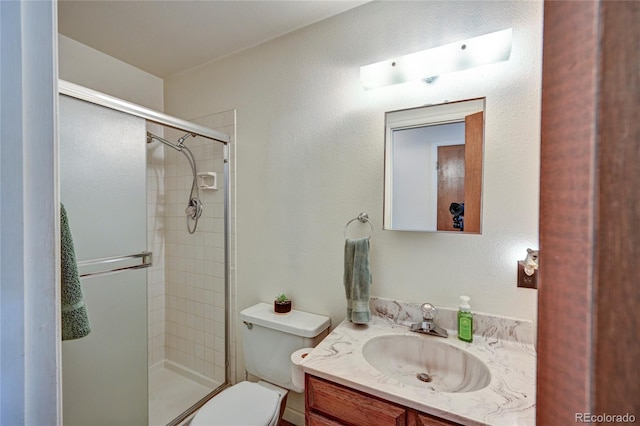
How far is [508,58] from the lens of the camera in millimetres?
1067

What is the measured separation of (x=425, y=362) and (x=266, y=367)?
0.83 metres

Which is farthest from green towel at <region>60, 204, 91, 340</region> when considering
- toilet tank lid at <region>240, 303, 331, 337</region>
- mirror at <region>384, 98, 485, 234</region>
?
mirror at <region>384, 98, 485, 234</region>

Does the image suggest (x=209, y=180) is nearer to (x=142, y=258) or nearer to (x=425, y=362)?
(x=142, y=258)

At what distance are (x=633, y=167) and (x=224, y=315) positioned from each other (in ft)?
6.55

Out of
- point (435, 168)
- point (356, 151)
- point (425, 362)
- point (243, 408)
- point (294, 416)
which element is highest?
point (356, 151)

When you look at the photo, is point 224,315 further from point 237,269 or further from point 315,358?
point 315,358

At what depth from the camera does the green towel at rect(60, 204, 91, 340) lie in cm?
73

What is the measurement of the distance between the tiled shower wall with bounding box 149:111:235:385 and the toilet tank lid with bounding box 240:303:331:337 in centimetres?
39

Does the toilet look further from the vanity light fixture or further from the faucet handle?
the vanity light fixture

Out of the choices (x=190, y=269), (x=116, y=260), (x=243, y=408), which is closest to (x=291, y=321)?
(x=243, y=408)

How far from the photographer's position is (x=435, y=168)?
3.98ft

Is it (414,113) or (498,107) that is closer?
(498,107)

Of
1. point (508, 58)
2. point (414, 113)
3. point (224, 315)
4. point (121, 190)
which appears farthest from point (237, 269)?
point (508, 58)

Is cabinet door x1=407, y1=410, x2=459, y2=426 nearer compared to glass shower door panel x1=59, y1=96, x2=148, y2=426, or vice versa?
cabinet door x1=407, y1=410, x2=459, y2=426
